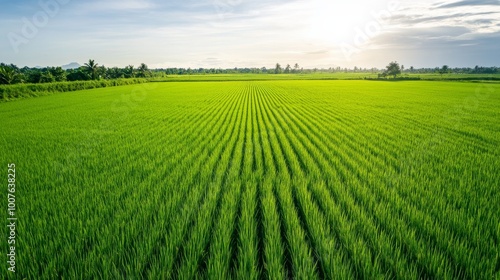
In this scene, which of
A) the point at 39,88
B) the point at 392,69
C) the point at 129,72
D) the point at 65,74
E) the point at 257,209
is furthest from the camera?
the point at 392,69

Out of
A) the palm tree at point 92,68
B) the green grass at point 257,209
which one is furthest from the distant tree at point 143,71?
the green grass at point 257,209

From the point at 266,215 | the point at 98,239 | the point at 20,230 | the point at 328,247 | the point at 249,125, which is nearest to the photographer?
the point at 328,247

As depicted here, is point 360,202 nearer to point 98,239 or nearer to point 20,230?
point 98,239

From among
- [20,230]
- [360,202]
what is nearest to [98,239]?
[20,230]

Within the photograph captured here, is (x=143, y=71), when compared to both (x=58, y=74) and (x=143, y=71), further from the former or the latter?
(x=58, y=74)

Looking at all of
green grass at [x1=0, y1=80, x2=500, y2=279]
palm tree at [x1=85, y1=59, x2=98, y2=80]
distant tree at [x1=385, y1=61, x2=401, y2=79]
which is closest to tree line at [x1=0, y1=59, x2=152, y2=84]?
palm tree at [x1=85, y1=59, x2=98, y2=80]

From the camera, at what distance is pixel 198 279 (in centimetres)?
244

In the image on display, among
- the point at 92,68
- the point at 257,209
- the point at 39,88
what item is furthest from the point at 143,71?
the point at 257,209

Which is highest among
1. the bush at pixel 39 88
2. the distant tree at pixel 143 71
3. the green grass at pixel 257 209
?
the distant tree at pixel 143 71

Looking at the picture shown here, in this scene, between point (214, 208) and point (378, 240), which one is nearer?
point (378, 240)

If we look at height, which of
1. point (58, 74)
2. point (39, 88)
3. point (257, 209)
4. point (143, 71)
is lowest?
point (257, 209)

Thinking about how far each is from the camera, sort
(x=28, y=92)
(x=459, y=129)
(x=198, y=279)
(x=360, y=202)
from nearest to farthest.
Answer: (x=198, y=279) → (x=360, y=202) → (x=459, y=129) → (x=28, y=92)

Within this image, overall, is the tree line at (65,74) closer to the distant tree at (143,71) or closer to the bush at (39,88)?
the distant tree at (143,71)

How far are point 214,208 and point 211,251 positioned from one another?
1092mm
